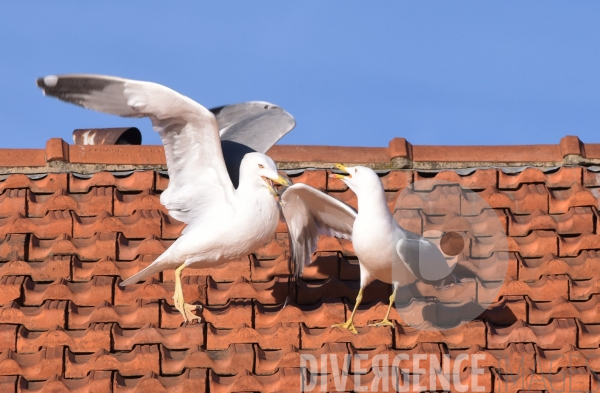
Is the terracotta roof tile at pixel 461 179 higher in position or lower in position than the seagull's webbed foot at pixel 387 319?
higher

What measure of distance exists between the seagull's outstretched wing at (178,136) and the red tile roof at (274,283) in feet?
1.11

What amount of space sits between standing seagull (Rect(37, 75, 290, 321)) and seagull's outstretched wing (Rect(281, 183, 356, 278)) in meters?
0.21

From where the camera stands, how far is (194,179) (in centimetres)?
691

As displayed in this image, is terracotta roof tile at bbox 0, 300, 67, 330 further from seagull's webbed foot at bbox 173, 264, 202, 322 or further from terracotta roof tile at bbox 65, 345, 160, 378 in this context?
seagull's webbed foot at bbox 173, 264, 202, 322

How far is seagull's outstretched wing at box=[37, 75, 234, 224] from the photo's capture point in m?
6.69

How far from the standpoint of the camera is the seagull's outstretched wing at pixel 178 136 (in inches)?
263

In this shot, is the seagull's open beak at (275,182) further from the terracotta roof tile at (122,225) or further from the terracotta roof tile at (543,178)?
the terracotta roof tile at (543,178)

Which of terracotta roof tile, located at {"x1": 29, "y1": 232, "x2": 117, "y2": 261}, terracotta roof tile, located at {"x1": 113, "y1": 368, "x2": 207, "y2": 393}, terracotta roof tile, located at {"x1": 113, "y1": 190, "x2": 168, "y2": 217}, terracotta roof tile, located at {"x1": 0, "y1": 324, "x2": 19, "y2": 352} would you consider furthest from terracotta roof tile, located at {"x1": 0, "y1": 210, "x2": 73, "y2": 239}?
terracotta roof tile, located at {"x1": 113, "y1": 368, "x2": 207, "y2": 393}

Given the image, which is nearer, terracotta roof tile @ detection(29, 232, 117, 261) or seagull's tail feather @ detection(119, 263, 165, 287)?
seagull's tail feather @ detection(119, 263, 165, 287)

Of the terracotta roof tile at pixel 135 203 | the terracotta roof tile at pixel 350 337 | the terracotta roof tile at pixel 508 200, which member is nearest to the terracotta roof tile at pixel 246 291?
the terracotta roof tile at pixel 350 337

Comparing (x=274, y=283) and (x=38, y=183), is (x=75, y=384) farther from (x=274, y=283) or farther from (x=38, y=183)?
(x=38, y=183)

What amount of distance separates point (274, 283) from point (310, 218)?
0.52 metres

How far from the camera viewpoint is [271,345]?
6.01 m

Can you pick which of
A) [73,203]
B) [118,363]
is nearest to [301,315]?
[118,363]
